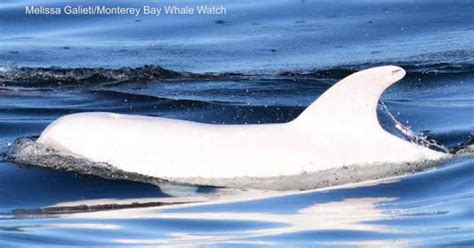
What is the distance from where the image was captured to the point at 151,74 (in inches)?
697

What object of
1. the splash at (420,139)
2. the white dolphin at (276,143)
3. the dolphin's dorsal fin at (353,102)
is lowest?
the splash at (420,139)

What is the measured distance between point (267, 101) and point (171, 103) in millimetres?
1047

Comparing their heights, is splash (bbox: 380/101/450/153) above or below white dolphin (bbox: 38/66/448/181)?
below

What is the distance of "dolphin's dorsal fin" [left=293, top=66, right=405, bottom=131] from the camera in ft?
36.9

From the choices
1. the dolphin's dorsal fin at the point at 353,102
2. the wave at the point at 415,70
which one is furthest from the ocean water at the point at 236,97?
the dolphin's dorsal fin at the point at 353,102

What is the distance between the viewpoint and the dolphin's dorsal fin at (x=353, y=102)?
1126 centimetres

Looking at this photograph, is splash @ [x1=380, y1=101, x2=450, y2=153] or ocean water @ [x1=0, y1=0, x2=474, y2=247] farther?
splash @ [x1=380, y1=101, x2=450, y2=153]

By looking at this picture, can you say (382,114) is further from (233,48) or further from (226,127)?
(233,48)

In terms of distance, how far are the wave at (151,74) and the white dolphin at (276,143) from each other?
228 inches

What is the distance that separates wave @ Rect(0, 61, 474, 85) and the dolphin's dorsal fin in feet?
19.2

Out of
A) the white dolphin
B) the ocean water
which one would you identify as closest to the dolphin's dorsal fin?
the white dolphin

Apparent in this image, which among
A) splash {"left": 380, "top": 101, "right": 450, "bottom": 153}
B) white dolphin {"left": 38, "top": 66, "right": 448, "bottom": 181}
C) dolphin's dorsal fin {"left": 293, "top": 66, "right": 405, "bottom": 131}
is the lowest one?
splash {"left": 380, "top": 101, "right": 450, "bottom": 153}

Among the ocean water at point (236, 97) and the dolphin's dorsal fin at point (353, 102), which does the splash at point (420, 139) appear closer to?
the ocean water at point (236, 97)

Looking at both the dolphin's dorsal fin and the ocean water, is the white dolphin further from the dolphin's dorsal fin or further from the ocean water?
the ocean water
